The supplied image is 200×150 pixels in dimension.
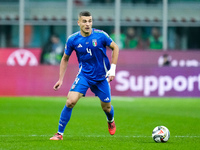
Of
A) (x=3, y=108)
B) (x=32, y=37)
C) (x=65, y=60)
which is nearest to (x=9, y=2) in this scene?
(x=32, y=37)

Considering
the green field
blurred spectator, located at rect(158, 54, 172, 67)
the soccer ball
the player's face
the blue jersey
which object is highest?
the player's face

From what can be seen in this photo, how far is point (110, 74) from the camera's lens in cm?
930

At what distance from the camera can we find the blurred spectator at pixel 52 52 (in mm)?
25516

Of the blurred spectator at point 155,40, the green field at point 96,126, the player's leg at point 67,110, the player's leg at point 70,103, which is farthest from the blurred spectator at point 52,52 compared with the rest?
the player's leg at point 67,110

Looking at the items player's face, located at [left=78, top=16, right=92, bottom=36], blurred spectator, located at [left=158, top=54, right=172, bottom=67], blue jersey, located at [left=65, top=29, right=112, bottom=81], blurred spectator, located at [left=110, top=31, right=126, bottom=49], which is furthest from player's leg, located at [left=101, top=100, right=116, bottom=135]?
blurred spectator, located at [left=110, top=31, right=126, bottom=49]

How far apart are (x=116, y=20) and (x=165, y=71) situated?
4913mm

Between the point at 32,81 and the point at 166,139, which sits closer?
the point at 166,139

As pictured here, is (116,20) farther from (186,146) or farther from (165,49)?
(186,146)

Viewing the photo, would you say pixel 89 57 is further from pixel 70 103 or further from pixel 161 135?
pixel 161 135

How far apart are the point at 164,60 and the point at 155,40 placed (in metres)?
2.23

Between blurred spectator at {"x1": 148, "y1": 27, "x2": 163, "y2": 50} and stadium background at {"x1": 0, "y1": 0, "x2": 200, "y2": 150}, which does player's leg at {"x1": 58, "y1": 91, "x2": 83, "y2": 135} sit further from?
blurred spectator at {"x1": 148, "y1": 27, "x2": 163, "y2": 50}

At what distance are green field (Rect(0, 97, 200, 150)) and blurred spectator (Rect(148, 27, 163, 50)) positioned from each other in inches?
295

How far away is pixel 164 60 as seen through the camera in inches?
961

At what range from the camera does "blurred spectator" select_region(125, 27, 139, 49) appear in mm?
26344
